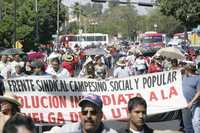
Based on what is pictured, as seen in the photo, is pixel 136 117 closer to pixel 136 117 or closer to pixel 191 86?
pixel 136 117

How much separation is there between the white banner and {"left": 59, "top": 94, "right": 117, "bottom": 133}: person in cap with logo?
616 cm

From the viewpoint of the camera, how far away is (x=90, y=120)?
16.1ft

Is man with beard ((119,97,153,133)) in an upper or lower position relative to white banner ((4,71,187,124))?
upper

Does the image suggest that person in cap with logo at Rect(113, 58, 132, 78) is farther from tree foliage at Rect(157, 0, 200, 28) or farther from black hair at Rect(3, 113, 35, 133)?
tree foliage at Rect(157, 0, 200, 28)

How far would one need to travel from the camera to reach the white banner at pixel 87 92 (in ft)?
36.8

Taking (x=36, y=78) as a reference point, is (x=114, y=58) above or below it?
below

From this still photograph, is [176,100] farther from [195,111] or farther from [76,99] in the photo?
[76,99]

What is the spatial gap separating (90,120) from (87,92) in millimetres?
6584

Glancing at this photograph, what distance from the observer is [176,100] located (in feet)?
37.0

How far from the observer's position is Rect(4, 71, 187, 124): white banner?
11203 mm

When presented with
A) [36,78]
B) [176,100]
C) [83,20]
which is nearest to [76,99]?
[36,78]

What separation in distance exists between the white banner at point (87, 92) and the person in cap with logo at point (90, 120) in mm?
6163

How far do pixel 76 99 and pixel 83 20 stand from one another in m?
175

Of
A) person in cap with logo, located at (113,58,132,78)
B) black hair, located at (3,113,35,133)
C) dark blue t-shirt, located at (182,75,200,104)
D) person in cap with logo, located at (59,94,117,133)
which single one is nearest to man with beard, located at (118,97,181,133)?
person in cap with logo, located at (59,94,117,133)
